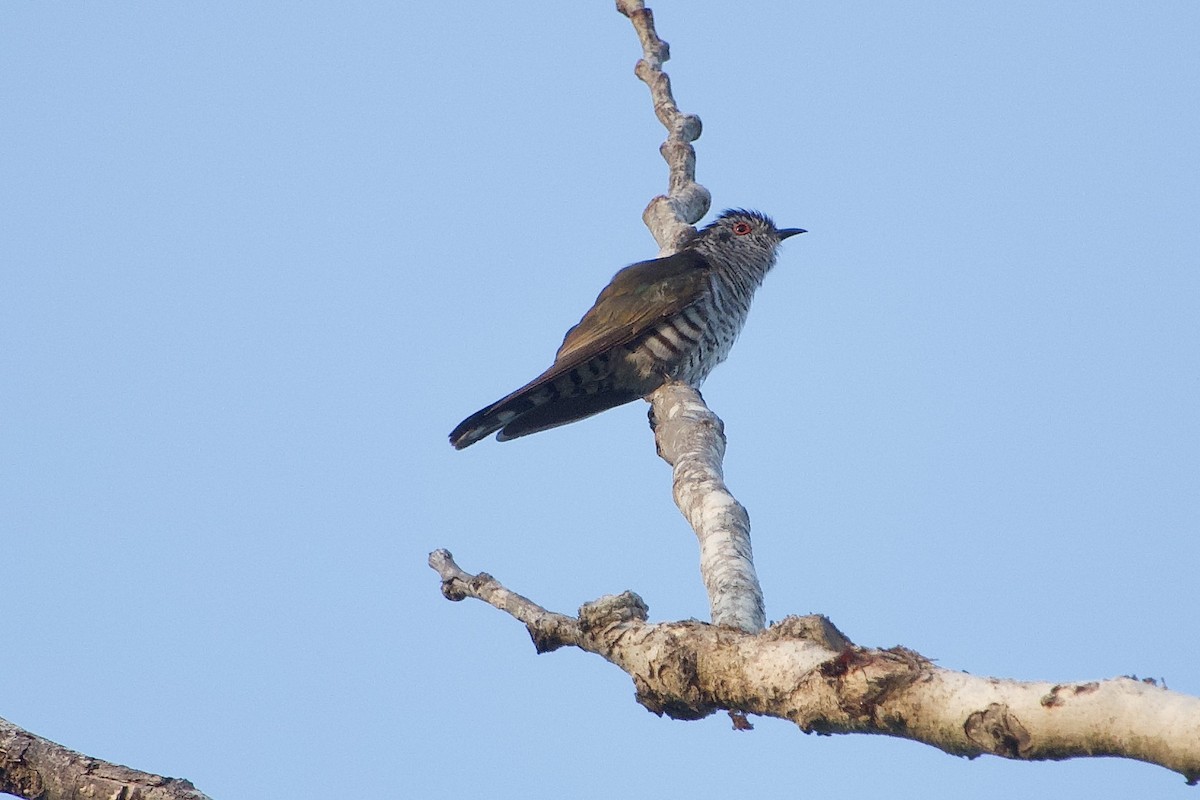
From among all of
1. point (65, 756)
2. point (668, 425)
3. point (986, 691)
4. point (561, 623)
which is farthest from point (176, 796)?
point (668, 425)

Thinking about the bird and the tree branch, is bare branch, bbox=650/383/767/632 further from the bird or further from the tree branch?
the bird

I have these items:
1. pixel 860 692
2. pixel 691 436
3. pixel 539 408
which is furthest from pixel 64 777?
pixel 539 408

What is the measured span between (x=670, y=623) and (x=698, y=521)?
42.4 inches

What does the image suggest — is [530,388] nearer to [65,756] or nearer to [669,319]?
[669,319]

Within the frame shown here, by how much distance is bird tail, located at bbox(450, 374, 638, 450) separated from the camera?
707cm

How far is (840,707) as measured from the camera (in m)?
2.34

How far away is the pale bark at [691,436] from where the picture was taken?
3.31 meters

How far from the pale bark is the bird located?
0.27 m

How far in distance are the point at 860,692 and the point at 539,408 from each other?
205 inches

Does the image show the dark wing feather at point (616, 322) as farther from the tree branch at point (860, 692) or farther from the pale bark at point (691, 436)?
the tree branch at point (860, 692)

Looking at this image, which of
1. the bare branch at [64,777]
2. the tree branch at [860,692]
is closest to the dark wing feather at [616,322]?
the tree branch at [860,692]

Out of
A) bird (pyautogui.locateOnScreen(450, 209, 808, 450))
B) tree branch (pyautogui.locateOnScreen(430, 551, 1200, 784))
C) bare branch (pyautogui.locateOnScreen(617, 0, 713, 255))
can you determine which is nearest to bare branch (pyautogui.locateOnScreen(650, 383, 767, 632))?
tree branch (pyautogui.locateOnScreen(430, 551, 1200, 784))

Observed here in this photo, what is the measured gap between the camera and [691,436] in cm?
495

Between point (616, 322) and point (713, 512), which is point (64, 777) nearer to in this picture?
point (713, 512)
